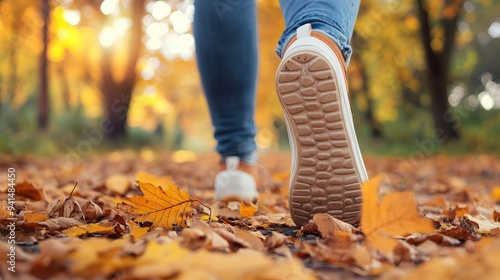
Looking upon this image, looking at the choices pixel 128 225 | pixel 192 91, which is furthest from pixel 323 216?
pixel 192 91

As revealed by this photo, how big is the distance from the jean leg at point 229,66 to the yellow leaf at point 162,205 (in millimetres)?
702

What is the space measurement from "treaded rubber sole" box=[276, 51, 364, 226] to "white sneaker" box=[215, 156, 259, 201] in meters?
0.59

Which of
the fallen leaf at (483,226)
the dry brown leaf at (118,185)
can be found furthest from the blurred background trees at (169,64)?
the fallen leaf at (483,226)

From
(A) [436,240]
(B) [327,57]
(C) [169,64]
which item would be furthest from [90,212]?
(C) [169,64]

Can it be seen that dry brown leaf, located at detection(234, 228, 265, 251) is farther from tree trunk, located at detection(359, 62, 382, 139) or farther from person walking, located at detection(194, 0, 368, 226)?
tree trunk, located at detection(359, 62, 382, 139)

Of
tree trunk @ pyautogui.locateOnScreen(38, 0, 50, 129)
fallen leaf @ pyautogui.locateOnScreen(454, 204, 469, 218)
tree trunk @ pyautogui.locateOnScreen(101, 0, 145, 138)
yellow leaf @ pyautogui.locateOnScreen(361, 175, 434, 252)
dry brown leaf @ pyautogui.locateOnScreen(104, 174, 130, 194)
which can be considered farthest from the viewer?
tree trunk @ pyautogui.locateOnScreen(101, 0, 145, 138)

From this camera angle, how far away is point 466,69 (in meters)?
21.2

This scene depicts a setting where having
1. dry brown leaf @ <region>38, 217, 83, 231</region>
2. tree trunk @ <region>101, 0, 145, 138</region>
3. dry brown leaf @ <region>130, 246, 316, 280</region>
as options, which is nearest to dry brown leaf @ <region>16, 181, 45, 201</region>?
dry brown leaf @ <region>38, 217, 83, 231</region>

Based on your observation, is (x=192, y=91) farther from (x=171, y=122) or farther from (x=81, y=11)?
(x=81, y=11)

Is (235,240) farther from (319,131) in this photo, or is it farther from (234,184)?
(234,184)

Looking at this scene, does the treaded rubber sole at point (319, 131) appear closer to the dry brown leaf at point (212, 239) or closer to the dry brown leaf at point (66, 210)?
the dry brown leaf at point (212, 239)

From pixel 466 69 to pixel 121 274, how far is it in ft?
73.8

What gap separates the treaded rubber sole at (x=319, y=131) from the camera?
1.21 m

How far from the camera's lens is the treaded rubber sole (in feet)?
3.98
